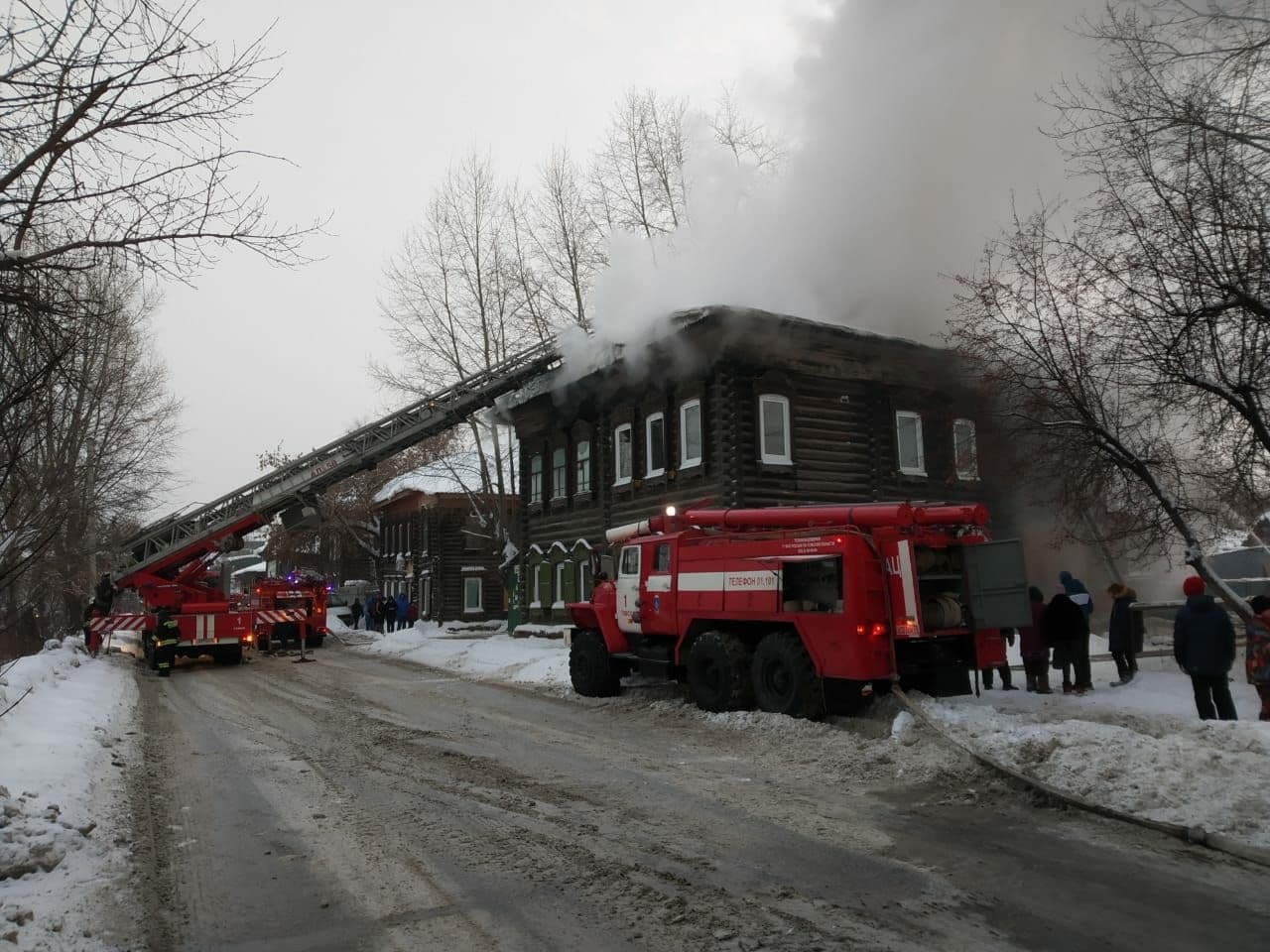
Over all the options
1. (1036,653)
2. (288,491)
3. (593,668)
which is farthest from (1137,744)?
(288,491)

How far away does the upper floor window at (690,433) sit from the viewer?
18531mm

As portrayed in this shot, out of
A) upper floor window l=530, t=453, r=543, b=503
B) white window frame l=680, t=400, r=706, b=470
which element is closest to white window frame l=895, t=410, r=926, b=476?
white window frame l=680, t=400, r=706, b=470

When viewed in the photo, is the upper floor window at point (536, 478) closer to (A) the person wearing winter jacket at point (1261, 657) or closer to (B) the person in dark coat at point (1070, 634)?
(B) the person in dark coat at point (1070, 634)

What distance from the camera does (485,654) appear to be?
67.4 feet

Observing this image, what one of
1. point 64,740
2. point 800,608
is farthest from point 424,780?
point 800,608

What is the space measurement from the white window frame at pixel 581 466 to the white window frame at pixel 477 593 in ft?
53.6

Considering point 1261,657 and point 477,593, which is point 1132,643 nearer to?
point 1261,657

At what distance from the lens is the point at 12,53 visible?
4.11 meters

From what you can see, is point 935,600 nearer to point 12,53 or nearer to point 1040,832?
point 1040,832

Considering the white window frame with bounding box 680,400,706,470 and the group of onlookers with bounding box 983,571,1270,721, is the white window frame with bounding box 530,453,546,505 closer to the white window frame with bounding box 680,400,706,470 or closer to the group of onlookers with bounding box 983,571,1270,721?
the white window frame with bounding box 680,400,706,470

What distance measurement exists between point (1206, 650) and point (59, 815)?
9.69 meters

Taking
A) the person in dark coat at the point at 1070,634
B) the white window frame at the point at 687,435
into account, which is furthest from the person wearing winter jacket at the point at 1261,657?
the white window frame at the point at 687,435

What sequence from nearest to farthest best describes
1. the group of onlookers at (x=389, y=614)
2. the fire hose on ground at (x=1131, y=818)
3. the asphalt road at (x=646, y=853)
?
the asphalt road at (x=646, y=853) → the fire hose on ground at (x=1131, y=818) → the group of onlookers at (x=389, y=614)


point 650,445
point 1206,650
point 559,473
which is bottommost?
point 1206,650
